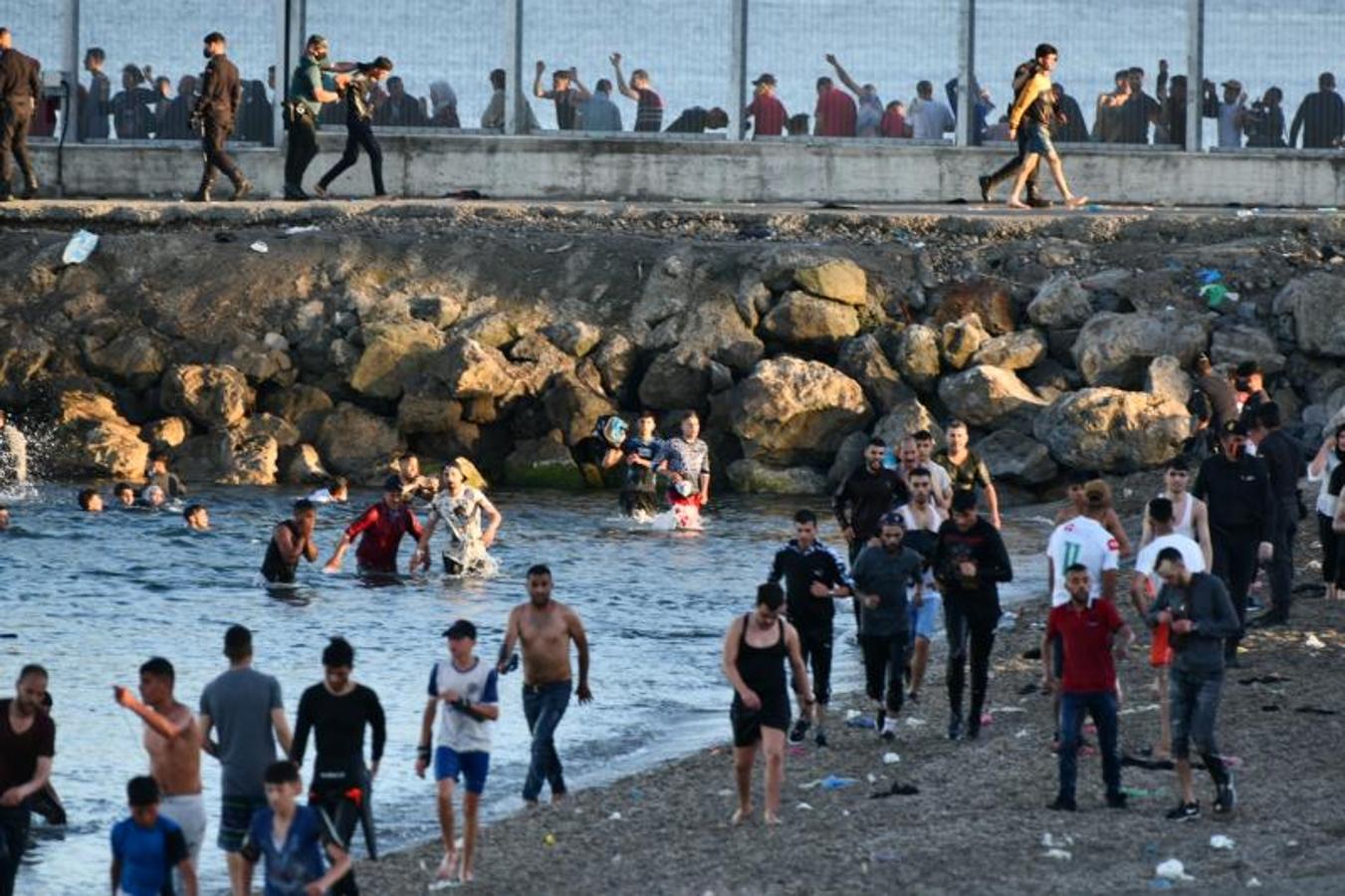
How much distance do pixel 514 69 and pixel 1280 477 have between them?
1894cm

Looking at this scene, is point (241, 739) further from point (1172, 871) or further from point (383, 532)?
point (383, 532)

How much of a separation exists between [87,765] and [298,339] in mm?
15396

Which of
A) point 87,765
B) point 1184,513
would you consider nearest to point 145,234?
point 87,765

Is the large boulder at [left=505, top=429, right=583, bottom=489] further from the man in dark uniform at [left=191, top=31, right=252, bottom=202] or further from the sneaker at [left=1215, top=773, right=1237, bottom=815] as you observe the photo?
the sneaker at [left=1215, top=773, right=1237, bottom=815]

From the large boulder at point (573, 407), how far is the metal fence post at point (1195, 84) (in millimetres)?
9193

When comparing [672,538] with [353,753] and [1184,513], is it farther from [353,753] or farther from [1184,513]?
[353,753]

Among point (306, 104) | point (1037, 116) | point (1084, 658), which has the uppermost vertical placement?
point (306, 104)

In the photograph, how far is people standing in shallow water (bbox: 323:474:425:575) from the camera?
2350 centimetres

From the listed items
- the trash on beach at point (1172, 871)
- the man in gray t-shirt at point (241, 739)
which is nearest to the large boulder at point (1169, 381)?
the trash on beach at point (1172, 871)

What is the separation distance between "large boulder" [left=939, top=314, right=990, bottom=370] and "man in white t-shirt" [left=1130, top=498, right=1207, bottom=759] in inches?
593

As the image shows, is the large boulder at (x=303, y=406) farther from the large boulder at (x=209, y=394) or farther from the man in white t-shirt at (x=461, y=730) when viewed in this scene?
the man in white t-shirt at (x=461, y=730)

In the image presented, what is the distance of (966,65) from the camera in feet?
118

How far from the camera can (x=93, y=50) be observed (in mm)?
36906

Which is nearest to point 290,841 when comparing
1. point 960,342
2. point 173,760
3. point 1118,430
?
point 173,760
